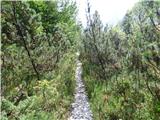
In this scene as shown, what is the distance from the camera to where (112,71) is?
48.9 feet

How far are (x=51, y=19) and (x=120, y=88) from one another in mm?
13625

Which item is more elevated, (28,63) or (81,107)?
(28,63)

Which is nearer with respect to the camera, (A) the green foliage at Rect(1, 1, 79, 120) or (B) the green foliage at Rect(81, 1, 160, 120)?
(B) the green foliage at Rect(81, 1, 160, 120)

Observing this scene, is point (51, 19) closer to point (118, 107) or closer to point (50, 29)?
point (50, 29)

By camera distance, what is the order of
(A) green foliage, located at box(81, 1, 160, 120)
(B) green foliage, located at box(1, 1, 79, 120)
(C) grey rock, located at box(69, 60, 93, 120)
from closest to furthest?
1. (A) green foliage, located at box(81, 1, 160, 120)
2. (B) green foliage, located at box(1, 1, 79, 120)
3. (C) grey rock, located at box(69, 60, 93, 120)

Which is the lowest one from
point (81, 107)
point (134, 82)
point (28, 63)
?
point (81, 107)

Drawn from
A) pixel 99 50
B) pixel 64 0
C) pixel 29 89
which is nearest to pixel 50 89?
pixel 29 89

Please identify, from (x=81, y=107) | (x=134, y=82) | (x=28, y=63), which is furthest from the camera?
(x=81, y=107)

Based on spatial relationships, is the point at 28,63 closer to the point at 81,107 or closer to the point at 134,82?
the point at 81,107

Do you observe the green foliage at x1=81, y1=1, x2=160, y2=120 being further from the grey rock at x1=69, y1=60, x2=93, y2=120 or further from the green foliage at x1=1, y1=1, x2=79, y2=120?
the green foliage at x1=1, y1=1, x2=79, y2=120

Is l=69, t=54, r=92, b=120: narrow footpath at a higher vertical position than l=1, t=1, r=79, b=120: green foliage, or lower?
lower

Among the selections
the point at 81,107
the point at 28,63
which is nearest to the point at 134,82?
the point at 28,63

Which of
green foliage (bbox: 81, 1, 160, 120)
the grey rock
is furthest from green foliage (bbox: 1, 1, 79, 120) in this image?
green foliage (bbox: 81, 1, 160, 120)

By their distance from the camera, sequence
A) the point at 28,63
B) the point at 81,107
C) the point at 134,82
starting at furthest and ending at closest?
the point at 81,107 → the point at 28,63 → the point at 134,82
